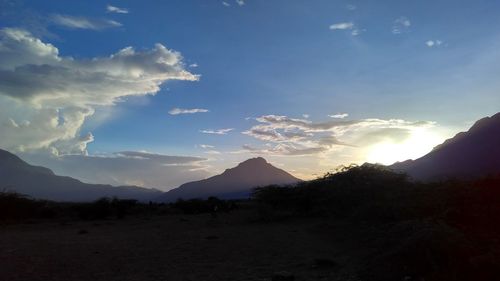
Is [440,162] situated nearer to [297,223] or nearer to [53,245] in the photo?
[297,223]

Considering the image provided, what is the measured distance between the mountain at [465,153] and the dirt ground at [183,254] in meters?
41.4

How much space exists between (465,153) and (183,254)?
61.3 metres

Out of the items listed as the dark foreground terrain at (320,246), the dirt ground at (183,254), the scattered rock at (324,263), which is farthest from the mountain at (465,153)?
the scattered rock at (324,263)

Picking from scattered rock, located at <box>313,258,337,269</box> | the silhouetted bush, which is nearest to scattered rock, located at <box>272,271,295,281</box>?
scattered rock, located at <box>313,258,337,269</box>

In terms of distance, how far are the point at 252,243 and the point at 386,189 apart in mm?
10615

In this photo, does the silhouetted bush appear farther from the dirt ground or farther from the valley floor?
the valley floor

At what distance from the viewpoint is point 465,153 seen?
69.9 metres

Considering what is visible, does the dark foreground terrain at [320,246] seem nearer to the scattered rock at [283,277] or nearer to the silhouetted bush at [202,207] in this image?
the scattered rock at [283,277]

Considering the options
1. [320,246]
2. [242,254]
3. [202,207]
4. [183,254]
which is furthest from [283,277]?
[202,207]

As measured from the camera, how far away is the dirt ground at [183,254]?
13.4 m

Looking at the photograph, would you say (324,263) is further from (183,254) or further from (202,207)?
(202,207)

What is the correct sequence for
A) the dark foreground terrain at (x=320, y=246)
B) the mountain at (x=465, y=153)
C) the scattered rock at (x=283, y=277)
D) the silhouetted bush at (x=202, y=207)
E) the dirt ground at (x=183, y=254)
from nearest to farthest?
the dark foreground terrain at (x=320, y=246)
the scattered rock at (x=283, y=277)
the dirt ground at (x=183, y=254)
the silhouetted bush at (x=202, y=207)
the mountain at (x=465, y=153)

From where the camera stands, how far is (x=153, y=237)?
22.6 m

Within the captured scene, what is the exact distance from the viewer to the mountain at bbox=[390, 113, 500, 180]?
62.4 metres
